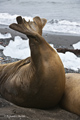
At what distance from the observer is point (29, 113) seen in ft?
7.77

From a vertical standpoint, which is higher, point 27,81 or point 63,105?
point 27,81

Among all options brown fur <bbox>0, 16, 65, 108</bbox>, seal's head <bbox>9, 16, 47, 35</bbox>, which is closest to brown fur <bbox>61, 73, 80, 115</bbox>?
brown fur <bbox>0, 16, 65, 108</bbox>

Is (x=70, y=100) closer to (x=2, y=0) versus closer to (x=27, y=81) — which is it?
(x=27, y=81)

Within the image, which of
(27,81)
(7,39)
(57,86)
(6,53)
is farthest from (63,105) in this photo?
(7,39)

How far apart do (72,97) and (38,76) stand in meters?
0.58

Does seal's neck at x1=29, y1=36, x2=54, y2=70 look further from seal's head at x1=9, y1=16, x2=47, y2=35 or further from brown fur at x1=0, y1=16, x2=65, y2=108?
seal's head at x1=9, y1=16, x2=47, y2=35

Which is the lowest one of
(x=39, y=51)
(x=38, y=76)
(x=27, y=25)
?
(x=38, y=76)

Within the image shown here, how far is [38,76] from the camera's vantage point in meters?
2.50

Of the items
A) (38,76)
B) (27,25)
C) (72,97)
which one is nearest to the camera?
(38,76)

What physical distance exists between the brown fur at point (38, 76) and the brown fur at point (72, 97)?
0.17 metres

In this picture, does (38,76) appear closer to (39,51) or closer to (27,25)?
(39,51)

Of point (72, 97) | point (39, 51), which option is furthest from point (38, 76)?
point (72, 97)

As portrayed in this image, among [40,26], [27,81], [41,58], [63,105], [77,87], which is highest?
[40,26]

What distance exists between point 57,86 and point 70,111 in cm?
42
